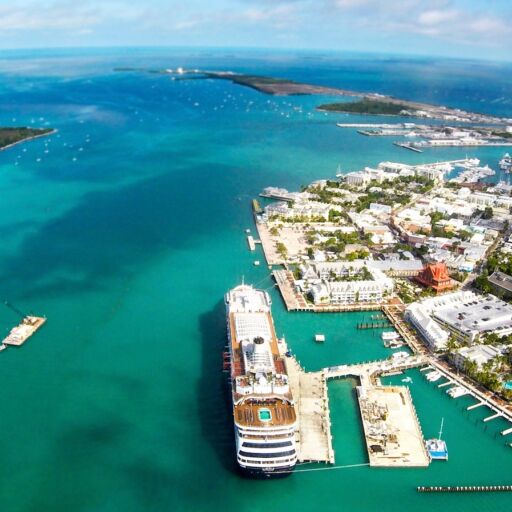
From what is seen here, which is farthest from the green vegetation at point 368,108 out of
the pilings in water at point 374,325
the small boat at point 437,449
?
the small boat at point 437,449

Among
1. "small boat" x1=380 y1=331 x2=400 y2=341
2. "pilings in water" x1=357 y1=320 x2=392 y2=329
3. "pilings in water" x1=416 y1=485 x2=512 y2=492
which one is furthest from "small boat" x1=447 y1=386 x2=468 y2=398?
"pilings in water" x1=357 y1=320 x2=392 y2=329

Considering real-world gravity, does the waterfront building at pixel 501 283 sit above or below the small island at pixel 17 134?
above

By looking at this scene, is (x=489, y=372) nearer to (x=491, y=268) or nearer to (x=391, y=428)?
(x=391, y=428)

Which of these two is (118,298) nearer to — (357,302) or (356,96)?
(357,302)

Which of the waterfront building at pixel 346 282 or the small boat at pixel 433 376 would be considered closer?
the small boat at pixel 433 376

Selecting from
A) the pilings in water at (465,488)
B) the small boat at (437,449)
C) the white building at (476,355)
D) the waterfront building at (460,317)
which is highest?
the white building at (476,355)

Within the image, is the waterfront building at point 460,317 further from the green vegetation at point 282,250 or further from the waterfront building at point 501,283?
the green vegetation at point 282,250

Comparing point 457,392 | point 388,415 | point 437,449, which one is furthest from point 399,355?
point 437,449
